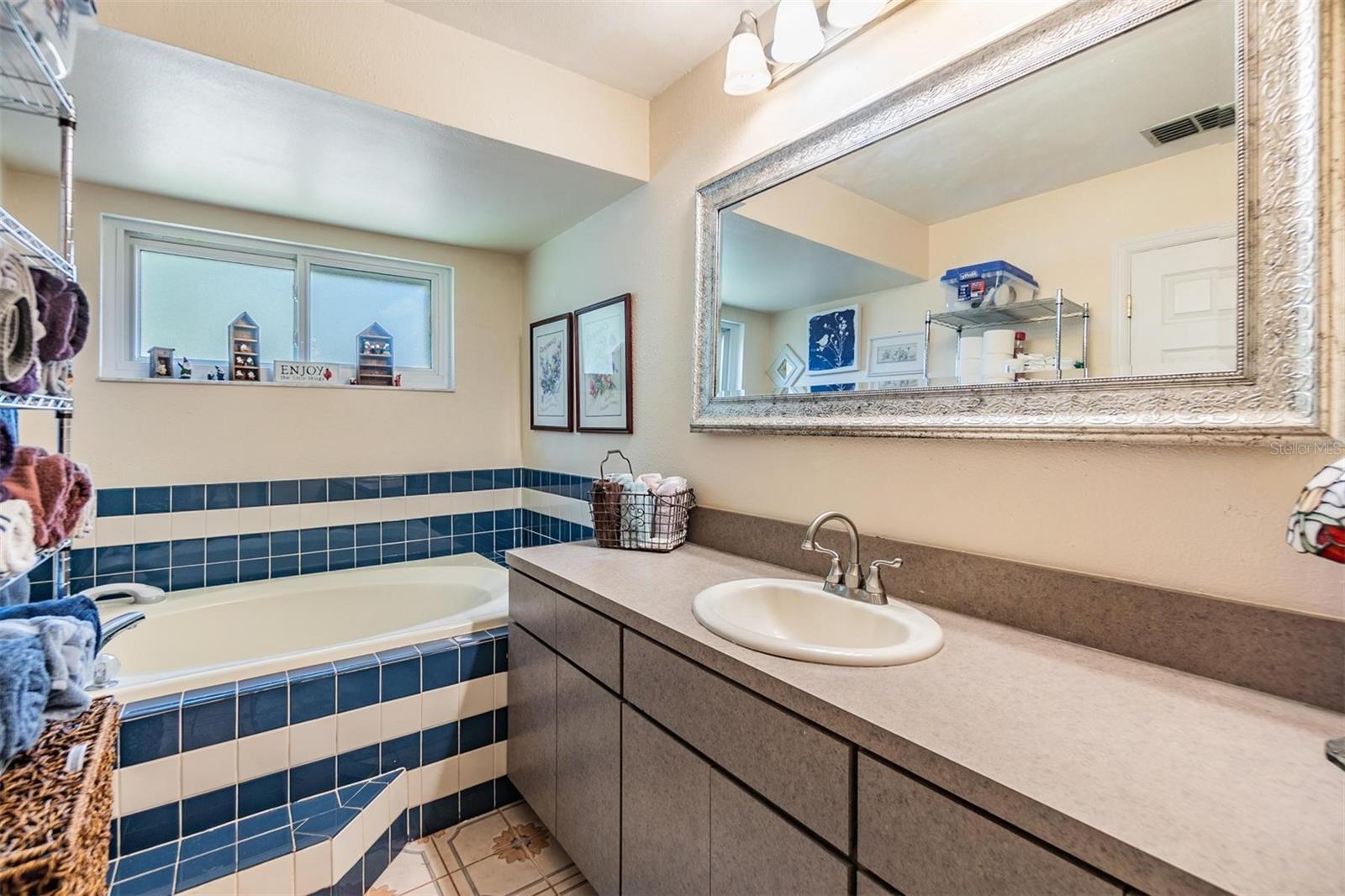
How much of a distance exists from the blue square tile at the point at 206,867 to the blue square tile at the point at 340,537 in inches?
54.1

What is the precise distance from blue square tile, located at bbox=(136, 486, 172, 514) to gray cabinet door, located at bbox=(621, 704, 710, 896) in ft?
7.00

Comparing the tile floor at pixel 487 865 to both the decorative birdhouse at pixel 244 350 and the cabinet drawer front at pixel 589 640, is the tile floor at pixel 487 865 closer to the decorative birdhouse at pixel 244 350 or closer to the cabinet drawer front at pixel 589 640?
the cabinet drawer front at pixel 589 640

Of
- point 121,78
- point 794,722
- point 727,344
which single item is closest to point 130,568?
point 121,78

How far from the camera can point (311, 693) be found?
5.19 ft

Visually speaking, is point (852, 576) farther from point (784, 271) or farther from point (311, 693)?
point (311, 693)

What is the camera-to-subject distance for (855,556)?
4.21 feet

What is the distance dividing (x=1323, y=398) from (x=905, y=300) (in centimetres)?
70

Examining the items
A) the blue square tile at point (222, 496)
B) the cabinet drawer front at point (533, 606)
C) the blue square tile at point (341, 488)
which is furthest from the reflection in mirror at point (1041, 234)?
the blue square tile at point (222, 496)

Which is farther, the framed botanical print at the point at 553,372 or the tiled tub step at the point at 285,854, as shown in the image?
the framed botanical print at the point at 553,372

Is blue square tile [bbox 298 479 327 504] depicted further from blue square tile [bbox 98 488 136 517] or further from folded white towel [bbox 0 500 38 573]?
folded white towel [bbox 0 500 38 573]

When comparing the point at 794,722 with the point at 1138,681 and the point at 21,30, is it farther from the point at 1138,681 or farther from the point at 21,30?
the point at 21,30

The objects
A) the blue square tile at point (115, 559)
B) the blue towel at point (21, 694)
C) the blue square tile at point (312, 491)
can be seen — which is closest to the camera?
the blue towel at point (21, 694)

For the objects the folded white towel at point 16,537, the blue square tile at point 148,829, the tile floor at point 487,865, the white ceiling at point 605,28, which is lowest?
the tile floor at point 487,865

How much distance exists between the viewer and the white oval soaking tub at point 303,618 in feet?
5.63
